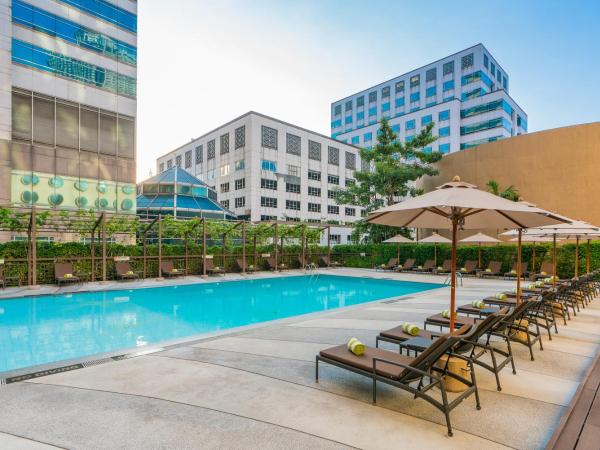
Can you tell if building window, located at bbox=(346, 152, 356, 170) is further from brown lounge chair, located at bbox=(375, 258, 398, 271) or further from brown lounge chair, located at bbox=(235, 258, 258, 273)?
brown lounge chair, located at bbox=(235, 258, 258, 273)

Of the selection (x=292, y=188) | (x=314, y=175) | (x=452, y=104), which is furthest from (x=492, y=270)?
(x=452, y=104)

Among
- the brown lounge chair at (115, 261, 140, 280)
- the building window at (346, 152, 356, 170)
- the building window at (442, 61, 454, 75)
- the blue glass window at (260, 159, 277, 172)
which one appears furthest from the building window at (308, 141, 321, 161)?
the brown lounge chair at (115, 261, 140, 280)

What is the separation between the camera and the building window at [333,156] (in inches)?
2162

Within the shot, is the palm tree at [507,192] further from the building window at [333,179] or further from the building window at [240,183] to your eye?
the building window at [333,179]

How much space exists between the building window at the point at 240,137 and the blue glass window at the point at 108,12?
20.7 m

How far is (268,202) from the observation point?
155 ft

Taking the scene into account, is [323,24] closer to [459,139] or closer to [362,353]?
[362,353]

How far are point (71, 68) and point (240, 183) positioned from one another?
25.4 meters

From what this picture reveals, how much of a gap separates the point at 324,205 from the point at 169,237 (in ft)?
120

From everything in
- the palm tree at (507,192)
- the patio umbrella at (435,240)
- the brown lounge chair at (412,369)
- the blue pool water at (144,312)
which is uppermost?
the palm tree at (507,192)

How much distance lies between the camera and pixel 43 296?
12.7m

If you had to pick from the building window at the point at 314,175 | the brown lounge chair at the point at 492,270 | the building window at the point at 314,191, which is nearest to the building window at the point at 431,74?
the building window at the point at 314,175

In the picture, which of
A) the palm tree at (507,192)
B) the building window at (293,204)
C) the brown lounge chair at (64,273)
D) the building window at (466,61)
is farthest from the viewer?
the building window at (466,61)

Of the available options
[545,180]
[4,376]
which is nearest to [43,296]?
[4,376]
